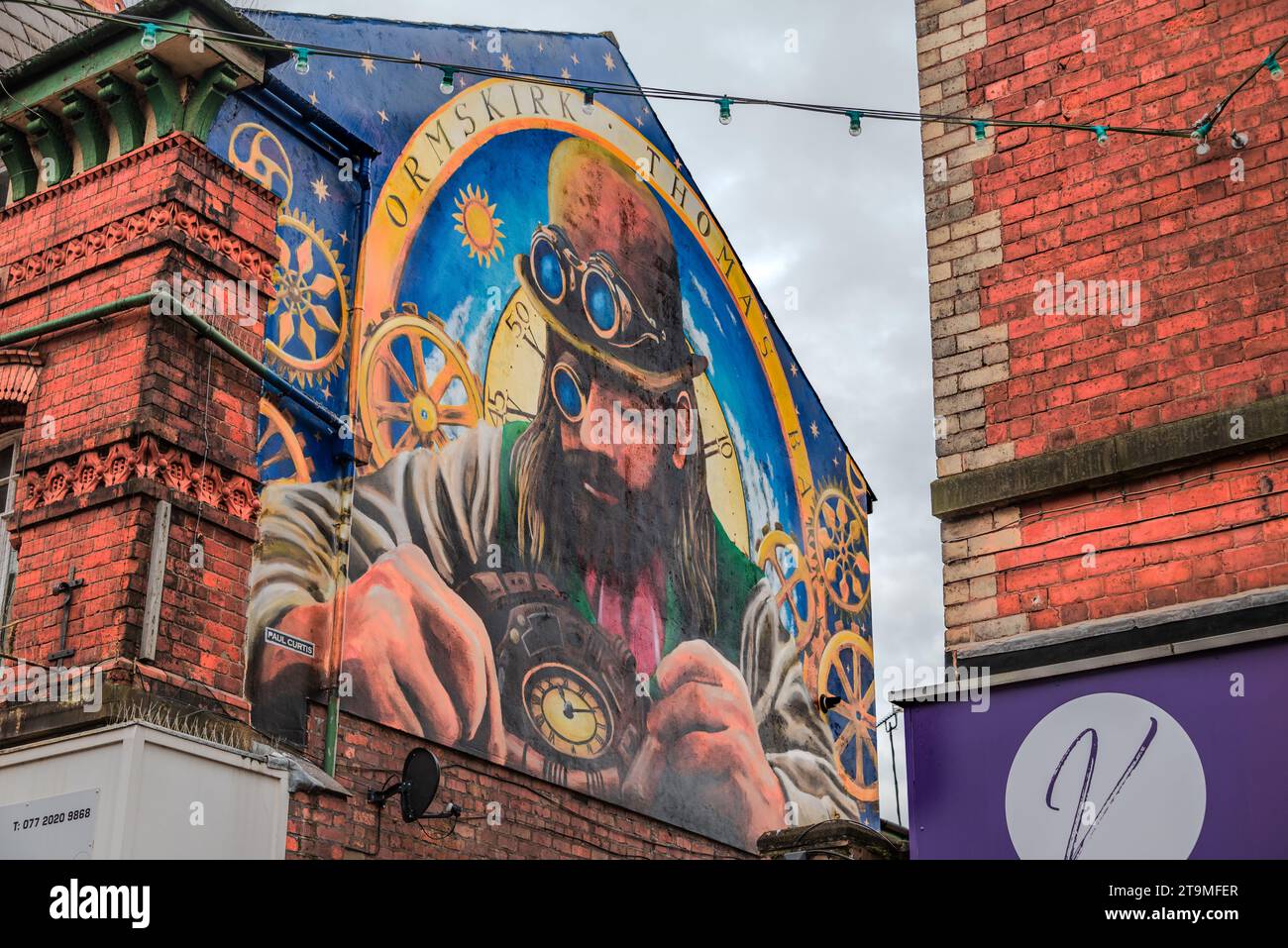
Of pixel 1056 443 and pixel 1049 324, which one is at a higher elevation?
pixel 1049 324

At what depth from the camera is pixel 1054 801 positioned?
712 centimetres

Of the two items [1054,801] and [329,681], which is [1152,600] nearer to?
[1054,801]

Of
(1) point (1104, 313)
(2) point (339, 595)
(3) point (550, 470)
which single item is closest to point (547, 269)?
(3) point (550, 470)

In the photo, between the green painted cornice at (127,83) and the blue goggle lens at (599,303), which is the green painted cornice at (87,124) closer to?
the green painted cornice at (127,83)

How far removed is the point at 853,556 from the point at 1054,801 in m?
11.7

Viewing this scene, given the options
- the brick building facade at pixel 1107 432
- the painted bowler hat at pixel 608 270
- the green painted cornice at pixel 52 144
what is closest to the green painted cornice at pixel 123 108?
the green painted cornice at pixel 52 144

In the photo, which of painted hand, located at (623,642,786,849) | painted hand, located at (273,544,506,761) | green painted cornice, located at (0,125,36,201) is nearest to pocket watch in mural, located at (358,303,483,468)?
painted hand, located at (273,544,506,761)

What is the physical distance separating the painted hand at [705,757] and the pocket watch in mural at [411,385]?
3.46 m

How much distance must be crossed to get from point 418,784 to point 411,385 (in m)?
3.25

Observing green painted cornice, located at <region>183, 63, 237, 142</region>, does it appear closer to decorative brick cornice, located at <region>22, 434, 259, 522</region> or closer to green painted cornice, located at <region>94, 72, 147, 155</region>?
green painted cornice, located at <region>94, 72, 147, 155</region>

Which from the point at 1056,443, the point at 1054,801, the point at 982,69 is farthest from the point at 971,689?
the point at 982,69

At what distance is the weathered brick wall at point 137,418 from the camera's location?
9461 millimetres

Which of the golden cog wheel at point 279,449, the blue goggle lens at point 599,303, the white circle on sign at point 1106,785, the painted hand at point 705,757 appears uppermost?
the blue goggle lens at point 599,303

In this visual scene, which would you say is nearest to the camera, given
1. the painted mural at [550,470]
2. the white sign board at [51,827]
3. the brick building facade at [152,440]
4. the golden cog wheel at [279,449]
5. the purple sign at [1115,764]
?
the purple sign at [1115,764]
